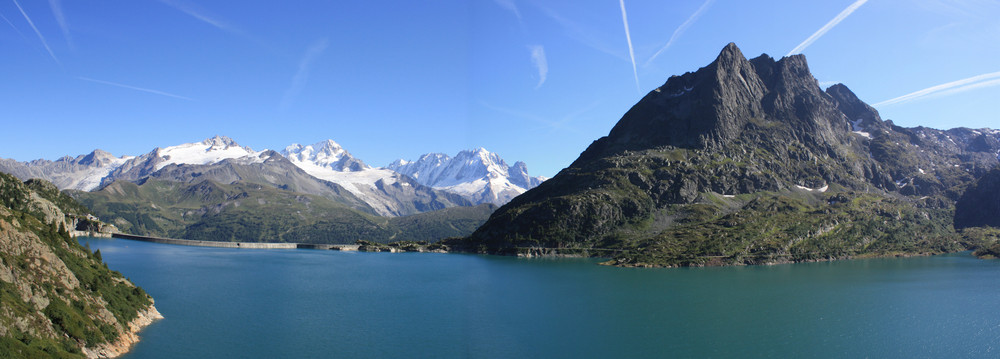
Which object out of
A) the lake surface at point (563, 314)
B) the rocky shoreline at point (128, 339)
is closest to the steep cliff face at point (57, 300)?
the rocky shoreline at point (128, 339)

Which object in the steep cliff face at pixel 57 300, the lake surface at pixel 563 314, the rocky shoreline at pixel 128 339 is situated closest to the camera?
the steep cliff face at pixel 57 300

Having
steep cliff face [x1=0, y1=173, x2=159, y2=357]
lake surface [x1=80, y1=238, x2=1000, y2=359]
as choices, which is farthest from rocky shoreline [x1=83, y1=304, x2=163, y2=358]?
lake surface [x1=80, y1=238, x2=1000, y2=359]

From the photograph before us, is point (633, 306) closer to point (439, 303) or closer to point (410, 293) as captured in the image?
point (439, 303)

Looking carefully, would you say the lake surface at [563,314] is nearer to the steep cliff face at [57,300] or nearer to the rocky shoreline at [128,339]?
the rocky shoreline at [128,339]

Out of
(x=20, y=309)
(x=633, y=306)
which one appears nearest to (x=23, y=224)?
(x=20, y=309)

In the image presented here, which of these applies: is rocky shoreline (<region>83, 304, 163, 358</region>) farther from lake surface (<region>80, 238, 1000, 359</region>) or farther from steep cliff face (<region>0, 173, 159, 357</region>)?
lake surface (<region>80, 238, 1000, 359</region>)
